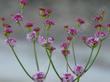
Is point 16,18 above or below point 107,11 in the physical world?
above

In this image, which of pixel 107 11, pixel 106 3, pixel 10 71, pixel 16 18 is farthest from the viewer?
pixel 106 3

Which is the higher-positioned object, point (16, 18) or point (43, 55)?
point (16, 18)

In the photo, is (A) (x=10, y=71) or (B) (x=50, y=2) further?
(B) (x=50, y=2)

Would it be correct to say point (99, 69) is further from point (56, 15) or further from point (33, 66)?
point (56, 15)

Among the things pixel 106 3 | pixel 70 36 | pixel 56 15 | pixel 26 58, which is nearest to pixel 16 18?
pixel 70 36

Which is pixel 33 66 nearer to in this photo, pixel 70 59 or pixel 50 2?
pixel 70 59

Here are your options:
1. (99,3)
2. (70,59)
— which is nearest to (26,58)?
(70,59)

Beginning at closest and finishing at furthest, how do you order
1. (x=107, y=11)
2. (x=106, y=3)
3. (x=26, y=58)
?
1. (x=26, y=58)
2. (x=107, y=11)
3. (x=106, y=3)

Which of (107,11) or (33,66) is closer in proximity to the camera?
(33,66)

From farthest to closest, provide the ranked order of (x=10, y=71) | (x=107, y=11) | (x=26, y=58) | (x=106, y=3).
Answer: (x=106, y=3), (x=107, y=11), (x=26, y=58), (x=10, y=71)
